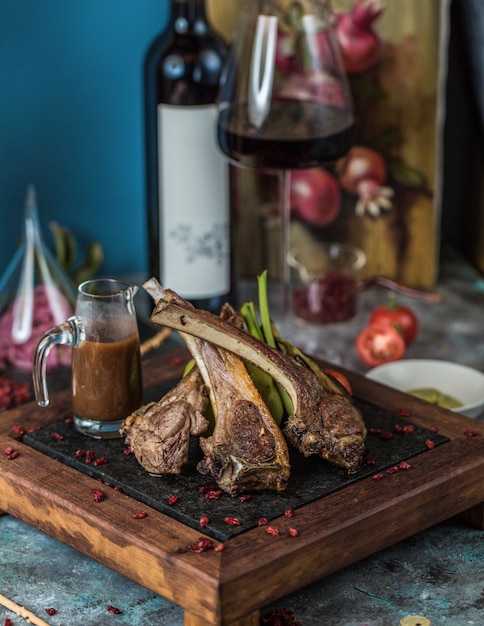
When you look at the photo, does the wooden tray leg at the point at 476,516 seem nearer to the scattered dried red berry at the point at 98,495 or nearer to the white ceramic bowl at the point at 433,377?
the white ceramic bowl at the point at 433,377

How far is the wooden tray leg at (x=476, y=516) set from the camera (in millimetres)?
1319

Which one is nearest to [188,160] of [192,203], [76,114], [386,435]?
[192,203]

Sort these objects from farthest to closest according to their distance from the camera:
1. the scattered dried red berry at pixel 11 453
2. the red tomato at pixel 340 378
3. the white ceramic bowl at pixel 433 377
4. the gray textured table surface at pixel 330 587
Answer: the white ceramic bowl at pixel 433 377, the red tomato at pixel 340 378, the scattered dried red berry at pixel 11 453, the gray textured table surface at pixel 330 587

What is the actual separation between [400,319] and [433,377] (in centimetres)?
19

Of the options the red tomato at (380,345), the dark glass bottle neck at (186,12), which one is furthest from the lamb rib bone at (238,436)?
the dark glass bottle neck at (186,12)

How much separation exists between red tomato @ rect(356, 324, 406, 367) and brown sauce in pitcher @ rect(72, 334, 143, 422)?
0.55 meters

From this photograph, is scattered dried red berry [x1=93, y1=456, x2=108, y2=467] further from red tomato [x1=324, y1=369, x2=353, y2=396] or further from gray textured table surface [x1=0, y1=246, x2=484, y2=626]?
red tomato [x1=324, y1=369, x2=353, y2=396]

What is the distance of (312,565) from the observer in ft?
3.64

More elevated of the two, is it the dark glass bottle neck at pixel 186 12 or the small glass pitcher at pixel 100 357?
the dark glass bottle neck at pixel 186 12

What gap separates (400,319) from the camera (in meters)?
1.83

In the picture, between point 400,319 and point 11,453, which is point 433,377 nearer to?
point 400,319

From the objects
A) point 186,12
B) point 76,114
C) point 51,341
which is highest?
point 186,12

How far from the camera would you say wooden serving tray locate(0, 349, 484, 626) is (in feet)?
3.48

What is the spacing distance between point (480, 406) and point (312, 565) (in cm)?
51
